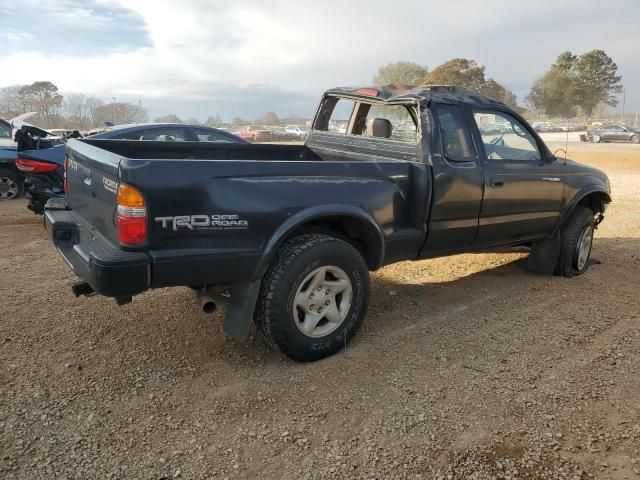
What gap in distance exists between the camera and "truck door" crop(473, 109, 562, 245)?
447 centimetres

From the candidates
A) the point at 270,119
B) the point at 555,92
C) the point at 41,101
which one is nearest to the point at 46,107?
the point at 41,101

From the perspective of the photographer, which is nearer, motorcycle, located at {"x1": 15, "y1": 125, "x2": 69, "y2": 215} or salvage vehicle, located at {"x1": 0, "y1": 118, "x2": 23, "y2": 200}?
motorcycle, located at {"x1": 15, "y1": 125, "x2": 69, "y2": 215}

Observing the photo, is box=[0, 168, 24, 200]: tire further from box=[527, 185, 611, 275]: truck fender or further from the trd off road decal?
box=[527, 185, 611, 275]: truck fender

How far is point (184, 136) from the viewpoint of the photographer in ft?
25.9

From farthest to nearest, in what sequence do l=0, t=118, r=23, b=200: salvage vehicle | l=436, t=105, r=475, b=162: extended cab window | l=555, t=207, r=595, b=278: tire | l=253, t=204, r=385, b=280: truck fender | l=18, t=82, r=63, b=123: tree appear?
l=18, t=82, r=63, b=123: tree → l=0, t=118, r=23, b=200: salvage vehicle → l=555, t=207, r=595, b=278: tire → l=436, t=105, r=475, b=162: extended cab window → l=253, t=204, r=385, b=280: truck fender

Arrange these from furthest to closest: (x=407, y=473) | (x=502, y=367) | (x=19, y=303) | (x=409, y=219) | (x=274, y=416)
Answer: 1. (x=19, y=303)
2. (x=409, y=219)
3. (x=502, y=367)
4. (x=274, y=416)
5. (x=407, y=473)

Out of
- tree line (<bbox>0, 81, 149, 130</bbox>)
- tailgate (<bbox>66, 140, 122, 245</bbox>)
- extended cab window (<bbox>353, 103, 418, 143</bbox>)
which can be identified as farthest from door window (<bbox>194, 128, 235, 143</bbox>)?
tree line (<bbox>0, 81, 149, 130</bbox>)

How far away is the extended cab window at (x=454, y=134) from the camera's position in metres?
4.16

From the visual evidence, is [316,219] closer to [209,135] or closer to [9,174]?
[209,135]

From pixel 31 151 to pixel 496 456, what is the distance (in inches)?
280

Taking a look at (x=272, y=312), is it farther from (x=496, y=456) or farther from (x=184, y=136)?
(x=184, y=136)

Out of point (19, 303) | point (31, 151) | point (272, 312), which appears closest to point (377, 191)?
point (272, 312)

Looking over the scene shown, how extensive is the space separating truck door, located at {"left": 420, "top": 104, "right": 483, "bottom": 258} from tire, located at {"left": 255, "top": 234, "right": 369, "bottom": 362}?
0.88 m

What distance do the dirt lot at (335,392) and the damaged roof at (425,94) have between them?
1.79 meters
